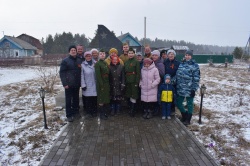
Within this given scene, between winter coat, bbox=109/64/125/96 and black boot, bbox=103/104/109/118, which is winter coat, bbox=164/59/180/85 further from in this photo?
black boot, bbox=103/104/109/118

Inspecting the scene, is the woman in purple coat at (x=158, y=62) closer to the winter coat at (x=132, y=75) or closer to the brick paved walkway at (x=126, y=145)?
the winter coat at (x=132, y=75)

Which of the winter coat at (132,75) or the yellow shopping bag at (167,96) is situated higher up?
the winter coat at (132,75)

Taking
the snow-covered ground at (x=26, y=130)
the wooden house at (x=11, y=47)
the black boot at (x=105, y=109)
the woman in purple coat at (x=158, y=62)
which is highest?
the wooden house at (x=11, y=47)

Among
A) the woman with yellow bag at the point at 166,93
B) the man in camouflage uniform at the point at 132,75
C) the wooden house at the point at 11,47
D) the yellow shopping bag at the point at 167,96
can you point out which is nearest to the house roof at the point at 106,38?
the man in camouflage uniform at the point at 132,75

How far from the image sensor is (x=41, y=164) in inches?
138

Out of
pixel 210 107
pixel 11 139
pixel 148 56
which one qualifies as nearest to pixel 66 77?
pixel 11 139

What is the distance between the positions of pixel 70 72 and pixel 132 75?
151cm

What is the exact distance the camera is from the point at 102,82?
5.37 metres

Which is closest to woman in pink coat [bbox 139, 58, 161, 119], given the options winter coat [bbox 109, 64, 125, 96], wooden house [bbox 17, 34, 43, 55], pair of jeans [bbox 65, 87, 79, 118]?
winter coat [bbox 109, 64, 125, 96]

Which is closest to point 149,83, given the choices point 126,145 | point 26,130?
point 126,145

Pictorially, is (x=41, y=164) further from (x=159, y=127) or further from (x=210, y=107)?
(x=210, y=107)

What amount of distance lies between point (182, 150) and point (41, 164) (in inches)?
94.6

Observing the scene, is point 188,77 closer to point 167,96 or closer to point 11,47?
point 167,96

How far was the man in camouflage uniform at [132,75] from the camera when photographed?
5.45 metres
